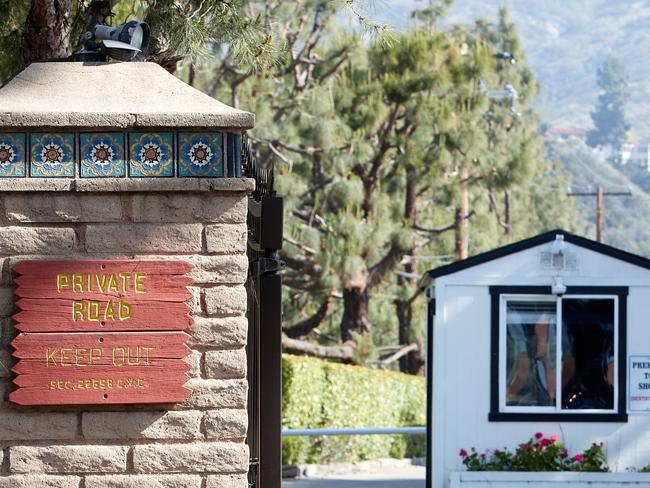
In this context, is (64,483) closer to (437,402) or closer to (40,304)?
(40,304)

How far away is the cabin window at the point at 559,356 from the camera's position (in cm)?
1191

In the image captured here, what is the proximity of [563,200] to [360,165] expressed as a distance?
4357 centimetres

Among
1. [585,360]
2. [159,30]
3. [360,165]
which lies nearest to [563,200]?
[360,165]

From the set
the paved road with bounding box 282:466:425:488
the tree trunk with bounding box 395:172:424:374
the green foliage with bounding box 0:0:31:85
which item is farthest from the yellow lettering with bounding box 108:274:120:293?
the tree trunk with bounding box 395:172:424:374

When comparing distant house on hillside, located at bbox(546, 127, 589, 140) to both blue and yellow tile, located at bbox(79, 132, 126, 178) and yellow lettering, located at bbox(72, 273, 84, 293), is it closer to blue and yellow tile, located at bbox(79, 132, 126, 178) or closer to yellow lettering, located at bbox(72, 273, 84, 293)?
blue and yellow tile, located at bbox(79, 132, 126, 178)

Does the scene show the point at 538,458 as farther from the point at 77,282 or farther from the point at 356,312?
the point at 356,312

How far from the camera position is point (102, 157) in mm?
4547

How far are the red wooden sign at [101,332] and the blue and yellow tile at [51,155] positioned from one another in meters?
0.32

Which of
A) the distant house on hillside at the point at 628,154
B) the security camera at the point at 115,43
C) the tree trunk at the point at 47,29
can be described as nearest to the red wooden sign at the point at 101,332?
the security camera at the point at 115,43

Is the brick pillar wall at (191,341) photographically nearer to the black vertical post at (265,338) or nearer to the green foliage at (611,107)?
the black vertical post at (265,338)

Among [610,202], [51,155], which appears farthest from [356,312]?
[610,202]

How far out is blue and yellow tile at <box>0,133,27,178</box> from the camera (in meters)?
4.51

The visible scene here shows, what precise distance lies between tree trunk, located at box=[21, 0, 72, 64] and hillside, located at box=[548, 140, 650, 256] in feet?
322

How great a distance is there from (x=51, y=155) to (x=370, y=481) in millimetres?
11946
